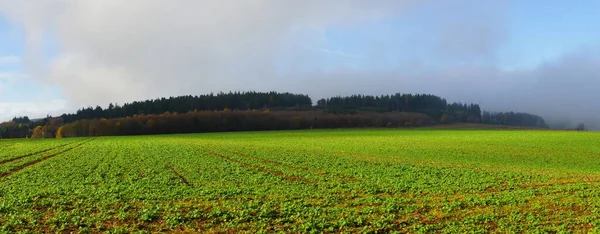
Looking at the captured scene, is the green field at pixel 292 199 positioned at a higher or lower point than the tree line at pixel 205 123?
lower

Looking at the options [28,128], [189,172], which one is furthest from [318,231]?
[28,128]

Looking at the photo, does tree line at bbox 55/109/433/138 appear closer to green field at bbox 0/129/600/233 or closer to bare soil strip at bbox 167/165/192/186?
green field at bbox 0/129/600/233

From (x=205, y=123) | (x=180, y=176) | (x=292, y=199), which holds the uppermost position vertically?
(x=205, y=123)

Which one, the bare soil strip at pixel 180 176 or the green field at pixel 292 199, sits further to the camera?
the bare soil strip at pixel 180 176

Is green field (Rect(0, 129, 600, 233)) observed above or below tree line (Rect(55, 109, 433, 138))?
below

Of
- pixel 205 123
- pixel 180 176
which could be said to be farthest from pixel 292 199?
pixel 205 123

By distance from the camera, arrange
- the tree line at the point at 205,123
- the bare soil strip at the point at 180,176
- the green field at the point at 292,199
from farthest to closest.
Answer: the tree line at the point at 205,123 → the bare soil strip at the point at 180,176 → the green field at the point at 292,199

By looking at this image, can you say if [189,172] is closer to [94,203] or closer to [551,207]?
[94,203]

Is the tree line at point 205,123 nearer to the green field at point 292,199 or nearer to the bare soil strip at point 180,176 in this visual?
the green field at point 292,199

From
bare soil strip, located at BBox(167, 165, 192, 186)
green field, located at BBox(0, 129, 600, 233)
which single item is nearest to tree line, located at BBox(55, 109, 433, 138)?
green field, located at BBox(0, 129, 600, 233)

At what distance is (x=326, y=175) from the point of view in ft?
102

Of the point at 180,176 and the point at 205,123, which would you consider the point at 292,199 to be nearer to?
the point at 180,176

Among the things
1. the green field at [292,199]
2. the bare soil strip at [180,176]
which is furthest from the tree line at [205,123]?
the bare soil strip at [180,176]

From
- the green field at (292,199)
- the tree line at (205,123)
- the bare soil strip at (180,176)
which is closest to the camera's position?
the green field at (292,199)
